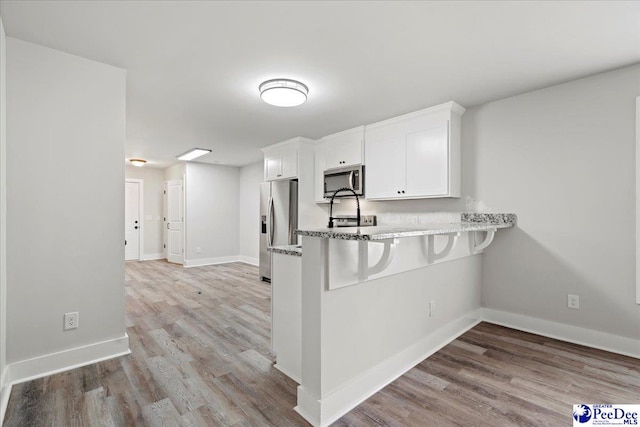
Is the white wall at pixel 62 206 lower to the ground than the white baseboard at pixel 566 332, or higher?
higher

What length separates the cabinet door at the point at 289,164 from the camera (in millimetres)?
4719

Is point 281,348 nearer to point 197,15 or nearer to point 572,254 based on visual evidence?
point 197,15

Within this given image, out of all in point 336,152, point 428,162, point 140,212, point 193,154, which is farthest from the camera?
point 140,212

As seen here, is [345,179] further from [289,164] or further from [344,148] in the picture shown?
[289,164]

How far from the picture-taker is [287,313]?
6.87 ft

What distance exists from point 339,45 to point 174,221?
246 inches

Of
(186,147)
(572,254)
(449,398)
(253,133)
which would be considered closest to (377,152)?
(253,133)

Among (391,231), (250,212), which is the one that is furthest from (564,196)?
(250,212)

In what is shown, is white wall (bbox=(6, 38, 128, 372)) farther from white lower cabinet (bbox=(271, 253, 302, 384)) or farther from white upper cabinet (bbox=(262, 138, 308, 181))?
white upper cabinet (bbox=(262, 138, 308, 181))

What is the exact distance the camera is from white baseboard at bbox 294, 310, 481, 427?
160cm

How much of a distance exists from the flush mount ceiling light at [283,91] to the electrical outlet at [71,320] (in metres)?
2.27

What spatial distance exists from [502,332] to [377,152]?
2373mm

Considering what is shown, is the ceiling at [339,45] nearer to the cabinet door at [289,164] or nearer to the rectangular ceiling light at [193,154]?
the cabinet door at [289,164]
